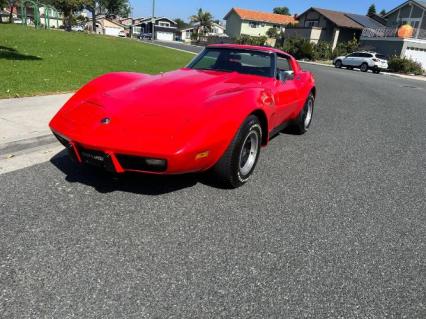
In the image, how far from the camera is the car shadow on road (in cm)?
→ 373

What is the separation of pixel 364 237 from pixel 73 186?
8.84 feet

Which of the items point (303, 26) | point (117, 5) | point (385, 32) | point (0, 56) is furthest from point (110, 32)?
point (0, 56)

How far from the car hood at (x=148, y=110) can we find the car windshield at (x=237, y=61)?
2.11 ft

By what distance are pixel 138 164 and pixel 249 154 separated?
1.39 meters

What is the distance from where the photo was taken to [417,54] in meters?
39.2

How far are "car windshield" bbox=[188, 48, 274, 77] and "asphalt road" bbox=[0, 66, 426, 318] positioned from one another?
1237 mm

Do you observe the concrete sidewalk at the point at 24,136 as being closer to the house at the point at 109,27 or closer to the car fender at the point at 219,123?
the car fender at the point at 219,123

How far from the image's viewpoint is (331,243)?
3119 mm

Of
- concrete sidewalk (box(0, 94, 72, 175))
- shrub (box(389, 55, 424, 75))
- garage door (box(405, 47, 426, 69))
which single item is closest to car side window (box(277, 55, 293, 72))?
concrete sidewalk (box(0, 94, 72, 175))

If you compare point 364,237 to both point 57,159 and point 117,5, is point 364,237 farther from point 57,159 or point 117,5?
point 117,5

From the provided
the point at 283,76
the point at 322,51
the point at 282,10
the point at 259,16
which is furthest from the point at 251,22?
the point at 283,76

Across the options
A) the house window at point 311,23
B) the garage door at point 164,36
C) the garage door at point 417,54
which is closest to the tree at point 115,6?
the garage door at point 164,36

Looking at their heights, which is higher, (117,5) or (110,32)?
(117,5)

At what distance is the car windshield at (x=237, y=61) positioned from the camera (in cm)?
501
